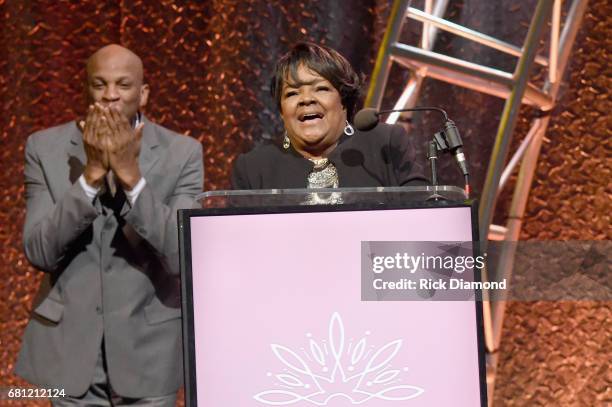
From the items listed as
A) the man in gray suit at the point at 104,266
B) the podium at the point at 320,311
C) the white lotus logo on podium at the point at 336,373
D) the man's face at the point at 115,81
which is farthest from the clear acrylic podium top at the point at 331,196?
the man's face at the point at 115,81

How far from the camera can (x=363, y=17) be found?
2.40 m

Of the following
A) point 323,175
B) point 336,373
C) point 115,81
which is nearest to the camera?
point 336,373

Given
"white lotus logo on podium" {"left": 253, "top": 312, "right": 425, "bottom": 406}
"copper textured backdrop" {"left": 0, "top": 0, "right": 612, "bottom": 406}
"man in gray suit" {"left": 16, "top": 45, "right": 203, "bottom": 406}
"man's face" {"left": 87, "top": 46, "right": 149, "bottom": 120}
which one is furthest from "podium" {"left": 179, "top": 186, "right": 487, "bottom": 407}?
"copper textured backdrop" {"left": 0, "top": 0, "right": 612, "bottom": 406}

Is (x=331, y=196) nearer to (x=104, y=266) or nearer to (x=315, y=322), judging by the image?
(x=315, y=322)

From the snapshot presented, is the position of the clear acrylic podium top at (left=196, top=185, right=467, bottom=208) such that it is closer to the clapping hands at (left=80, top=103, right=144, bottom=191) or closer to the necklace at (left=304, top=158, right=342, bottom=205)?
the necklace at (left=304, top=158, right=342, bottom=205)

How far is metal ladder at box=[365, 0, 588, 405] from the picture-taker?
1939mm

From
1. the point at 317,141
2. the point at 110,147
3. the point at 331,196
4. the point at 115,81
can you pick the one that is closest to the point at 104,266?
the point at 110,147

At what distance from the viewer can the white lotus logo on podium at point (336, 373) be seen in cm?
103

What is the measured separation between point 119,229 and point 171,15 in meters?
0.96

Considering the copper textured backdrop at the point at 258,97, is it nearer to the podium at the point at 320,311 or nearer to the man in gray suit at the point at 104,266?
the man in gray suit at the point at 104,266

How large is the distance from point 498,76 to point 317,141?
2.32 feet

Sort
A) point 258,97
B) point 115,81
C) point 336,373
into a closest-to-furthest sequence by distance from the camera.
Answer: point 336,373 → point 115,81 → point 258,97

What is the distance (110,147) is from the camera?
1687mm

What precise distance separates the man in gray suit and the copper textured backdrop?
0.66 metres
